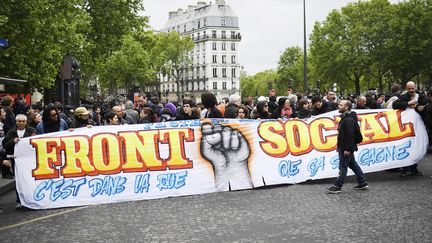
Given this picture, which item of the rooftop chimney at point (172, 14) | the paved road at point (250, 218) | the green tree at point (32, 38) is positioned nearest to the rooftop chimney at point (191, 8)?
the rooftop chimney at point (172, 14)

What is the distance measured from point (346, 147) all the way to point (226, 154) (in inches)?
87.6

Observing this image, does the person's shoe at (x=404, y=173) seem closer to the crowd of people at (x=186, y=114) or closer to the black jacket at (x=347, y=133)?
the crowd of people at (x=186, y=114)

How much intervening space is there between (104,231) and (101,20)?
3866 centimetres

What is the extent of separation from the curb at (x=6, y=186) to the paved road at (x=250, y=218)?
64cm

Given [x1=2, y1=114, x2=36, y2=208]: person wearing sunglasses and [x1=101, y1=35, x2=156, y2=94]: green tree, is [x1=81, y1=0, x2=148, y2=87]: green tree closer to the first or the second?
[x1=101, y1=35, x2=156, y2=94]: green tree

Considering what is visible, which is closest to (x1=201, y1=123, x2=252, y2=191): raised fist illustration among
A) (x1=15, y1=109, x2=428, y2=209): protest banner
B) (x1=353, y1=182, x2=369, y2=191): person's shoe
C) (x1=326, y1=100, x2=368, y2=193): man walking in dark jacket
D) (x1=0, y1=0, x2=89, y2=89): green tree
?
(x1=15, y1=109, x2=428, y2=209): protest banner

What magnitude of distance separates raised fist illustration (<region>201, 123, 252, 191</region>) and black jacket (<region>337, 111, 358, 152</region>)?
70.7 inches

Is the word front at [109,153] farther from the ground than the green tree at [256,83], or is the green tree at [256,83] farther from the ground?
the green tree at [256,83]

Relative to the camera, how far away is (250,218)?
820 centimetres

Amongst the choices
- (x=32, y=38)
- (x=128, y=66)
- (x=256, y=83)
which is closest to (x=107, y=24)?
(x=128, y=66)

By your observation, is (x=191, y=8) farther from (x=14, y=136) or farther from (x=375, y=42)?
(x=14, y=136)

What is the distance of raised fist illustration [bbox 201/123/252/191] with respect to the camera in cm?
1066

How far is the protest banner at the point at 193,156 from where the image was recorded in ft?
32.1

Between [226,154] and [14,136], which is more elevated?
[14,136]
